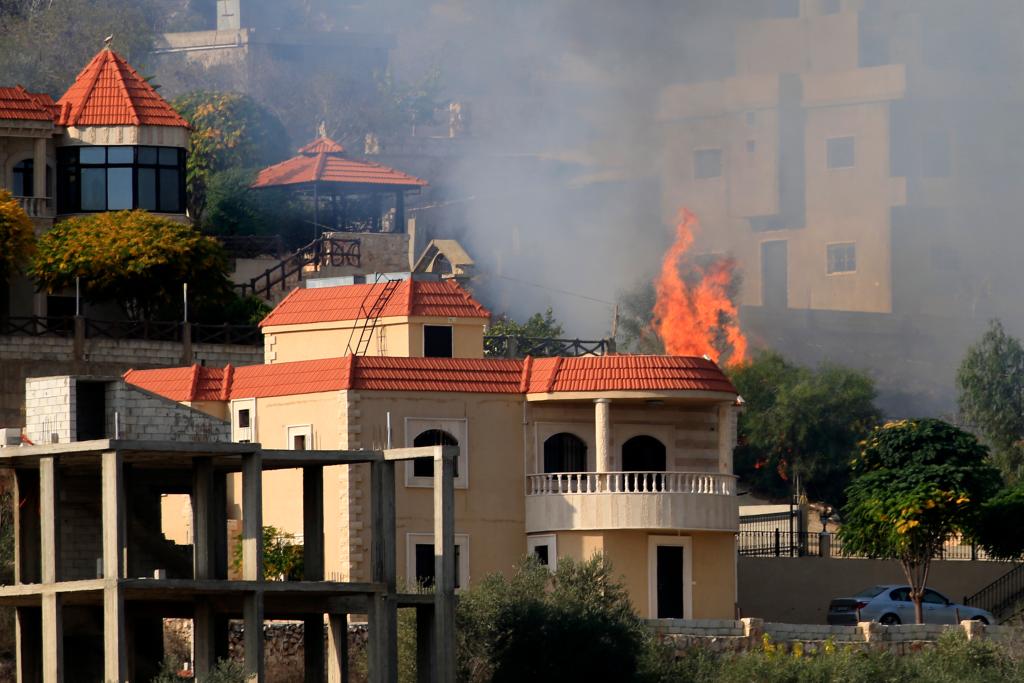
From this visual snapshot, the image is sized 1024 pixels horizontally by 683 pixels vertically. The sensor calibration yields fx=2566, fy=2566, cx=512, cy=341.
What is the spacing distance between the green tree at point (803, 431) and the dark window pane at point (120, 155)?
2762 centimetres

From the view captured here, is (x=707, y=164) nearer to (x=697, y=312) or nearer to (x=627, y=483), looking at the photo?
(x=697, y=312)

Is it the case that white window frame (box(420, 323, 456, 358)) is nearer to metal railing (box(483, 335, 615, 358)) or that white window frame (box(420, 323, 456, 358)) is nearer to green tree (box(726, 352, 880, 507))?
metal railing (box(483, 335, 615, 358))

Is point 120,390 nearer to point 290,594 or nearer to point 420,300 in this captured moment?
point 290,594

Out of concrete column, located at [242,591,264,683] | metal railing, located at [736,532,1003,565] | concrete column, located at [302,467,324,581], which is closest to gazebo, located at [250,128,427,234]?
metal railing, located at [736,532,1003,565]

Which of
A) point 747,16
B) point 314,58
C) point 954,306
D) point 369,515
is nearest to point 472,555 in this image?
point 369,515

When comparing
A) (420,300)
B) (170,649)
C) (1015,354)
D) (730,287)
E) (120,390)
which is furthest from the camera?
(730,287)

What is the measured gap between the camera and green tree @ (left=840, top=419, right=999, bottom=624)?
2544 inches

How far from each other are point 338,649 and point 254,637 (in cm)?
405

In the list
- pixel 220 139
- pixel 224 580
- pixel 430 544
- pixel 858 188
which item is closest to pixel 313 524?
pixel 224 580

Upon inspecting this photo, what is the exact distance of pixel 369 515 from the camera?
5984 centimetres

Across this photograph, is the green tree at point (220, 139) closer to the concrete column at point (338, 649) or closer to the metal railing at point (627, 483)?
the metal railing at point (627, 483)

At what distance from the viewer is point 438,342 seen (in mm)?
64688

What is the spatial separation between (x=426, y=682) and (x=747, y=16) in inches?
3242

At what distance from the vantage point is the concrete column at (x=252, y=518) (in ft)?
165
